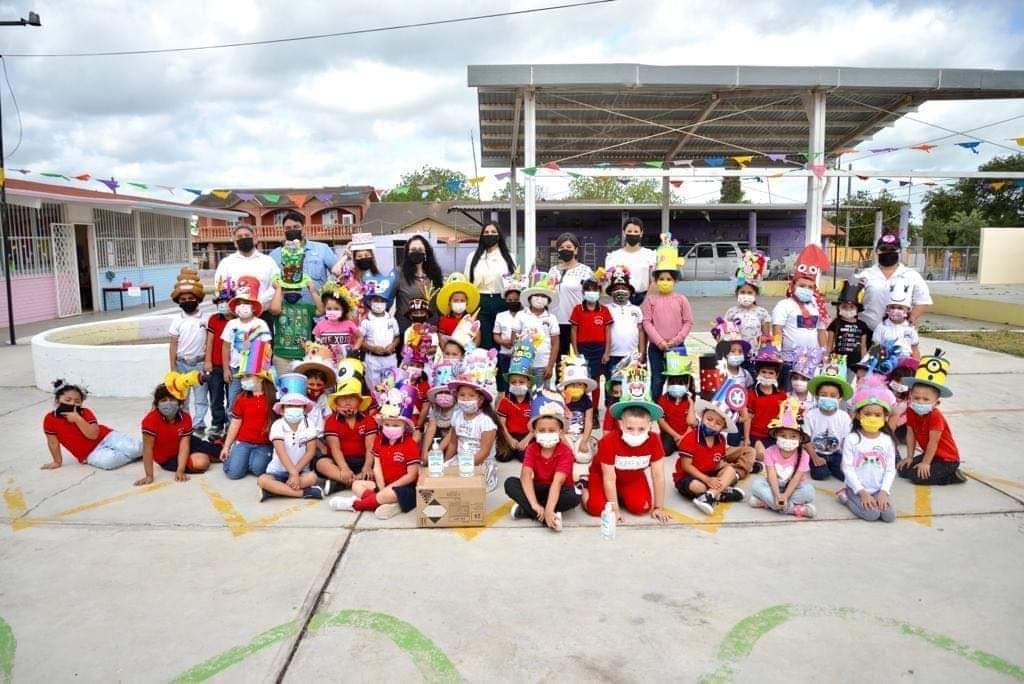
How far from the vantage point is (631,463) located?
15.0 ft

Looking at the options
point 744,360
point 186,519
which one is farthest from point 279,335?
point 744,360

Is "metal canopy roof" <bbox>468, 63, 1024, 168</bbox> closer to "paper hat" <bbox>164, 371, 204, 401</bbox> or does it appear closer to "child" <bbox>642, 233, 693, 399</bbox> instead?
"child" <bbox>642, 233, 693, 399</bbox>

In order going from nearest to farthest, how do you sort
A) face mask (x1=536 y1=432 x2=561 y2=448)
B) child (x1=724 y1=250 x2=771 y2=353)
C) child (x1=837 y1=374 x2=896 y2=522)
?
face mask (x1=536 y1=432 x2=561 y2=448)
child (x1=837 y1=374 x2=896 y2=522)
child (x1=724 y1=250 x2=771 y2=353)

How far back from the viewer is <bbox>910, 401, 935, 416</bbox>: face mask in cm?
525

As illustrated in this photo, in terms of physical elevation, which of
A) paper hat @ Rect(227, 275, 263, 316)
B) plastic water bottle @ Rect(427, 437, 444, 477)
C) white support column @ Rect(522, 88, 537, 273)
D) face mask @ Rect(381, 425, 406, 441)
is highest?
white support column @ Rect(522, 88, 537, 273)

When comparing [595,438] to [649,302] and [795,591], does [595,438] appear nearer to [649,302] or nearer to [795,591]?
[649,302]

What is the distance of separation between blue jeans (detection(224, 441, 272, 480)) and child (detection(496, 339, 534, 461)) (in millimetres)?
1875

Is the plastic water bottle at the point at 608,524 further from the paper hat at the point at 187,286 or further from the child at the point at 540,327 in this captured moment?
the paper hat at the point at 187,286

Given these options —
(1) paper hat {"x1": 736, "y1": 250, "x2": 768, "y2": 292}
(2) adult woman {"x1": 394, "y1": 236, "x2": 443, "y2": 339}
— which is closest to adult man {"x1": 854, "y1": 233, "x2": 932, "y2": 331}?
(1) paper hat {"x1": 736, "y1": 250, "x2": 768, "y2": 292}

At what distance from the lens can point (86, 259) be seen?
19547mm

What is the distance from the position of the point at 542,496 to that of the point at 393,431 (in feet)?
3.75

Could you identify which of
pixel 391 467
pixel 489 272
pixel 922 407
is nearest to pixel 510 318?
pixel 489 272

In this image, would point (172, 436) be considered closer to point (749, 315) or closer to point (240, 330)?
point (240, 330)

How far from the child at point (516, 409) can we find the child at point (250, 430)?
185 cm
